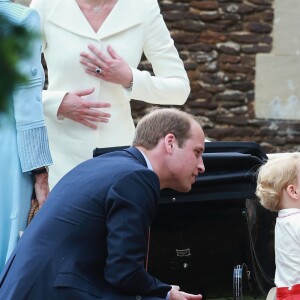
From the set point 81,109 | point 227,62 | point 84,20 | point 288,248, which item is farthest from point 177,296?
point 227,62

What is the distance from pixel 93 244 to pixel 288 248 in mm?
1114

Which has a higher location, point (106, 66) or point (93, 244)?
point (106, 66)

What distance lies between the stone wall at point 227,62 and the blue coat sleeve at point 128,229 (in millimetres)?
5246

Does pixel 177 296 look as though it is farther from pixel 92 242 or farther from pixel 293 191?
pixel 293 191

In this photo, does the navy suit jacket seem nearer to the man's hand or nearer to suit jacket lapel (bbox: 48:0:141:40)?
the man's hand

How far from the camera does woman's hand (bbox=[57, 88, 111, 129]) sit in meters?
3.88

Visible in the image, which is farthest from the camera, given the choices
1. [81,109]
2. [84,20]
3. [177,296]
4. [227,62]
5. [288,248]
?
[227,62]

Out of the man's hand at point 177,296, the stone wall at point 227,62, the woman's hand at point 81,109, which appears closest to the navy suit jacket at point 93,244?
the man's hand at point 177,296

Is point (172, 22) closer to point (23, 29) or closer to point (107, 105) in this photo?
point (107, 105)

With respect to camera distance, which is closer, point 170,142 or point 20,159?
point 170,142

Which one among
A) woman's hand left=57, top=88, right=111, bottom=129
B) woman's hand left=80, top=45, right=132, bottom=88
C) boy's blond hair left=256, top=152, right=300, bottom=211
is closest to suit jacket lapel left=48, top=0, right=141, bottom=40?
woman's hand left=80, top=45, right=132, bottom=88

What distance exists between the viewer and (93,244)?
2766 millimetres

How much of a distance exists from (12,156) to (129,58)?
0.89 meters

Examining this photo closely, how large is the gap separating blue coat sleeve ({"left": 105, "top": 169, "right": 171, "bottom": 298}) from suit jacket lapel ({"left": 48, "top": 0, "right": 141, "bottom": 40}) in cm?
141
